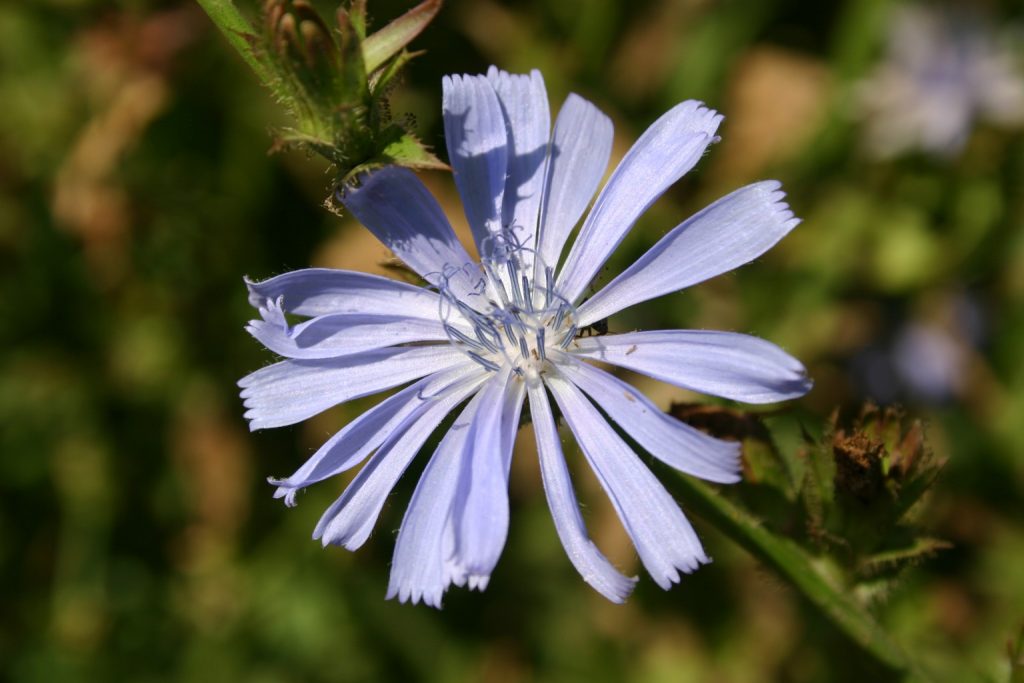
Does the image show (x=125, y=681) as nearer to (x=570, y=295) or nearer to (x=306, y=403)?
(x=306, y=403)

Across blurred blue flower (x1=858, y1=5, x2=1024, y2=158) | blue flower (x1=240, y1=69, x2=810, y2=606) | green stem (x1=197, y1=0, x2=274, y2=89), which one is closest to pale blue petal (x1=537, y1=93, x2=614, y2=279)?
blue flower (x1=240, y1=69, x2=810, y2=606)

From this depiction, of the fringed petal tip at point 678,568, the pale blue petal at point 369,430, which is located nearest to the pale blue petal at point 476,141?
the pale blue petal at point 369,430

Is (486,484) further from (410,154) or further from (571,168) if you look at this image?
(571,168)

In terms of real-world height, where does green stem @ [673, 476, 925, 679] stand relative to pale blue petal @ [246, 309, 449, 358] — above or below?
below

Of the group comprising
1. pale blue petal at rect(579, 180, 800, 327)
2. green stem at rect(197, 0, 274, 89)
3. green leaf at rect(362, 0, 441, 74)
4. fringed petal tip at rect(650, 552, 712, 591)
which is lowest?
fringed petal tip at rect(650, 552, 712, 591)

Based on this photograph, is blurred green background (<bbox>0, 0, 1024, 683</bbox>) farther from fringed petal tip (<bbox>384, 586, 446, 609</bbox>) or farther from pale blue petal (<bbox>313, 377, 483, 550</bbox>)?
fringed petal tip (<bbox>384, 586, 446, 609</bbox>)

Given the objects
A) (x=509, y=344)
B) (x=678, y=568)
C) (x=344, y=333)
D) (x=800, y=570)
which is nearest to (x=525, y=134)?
(x=509, y=344)

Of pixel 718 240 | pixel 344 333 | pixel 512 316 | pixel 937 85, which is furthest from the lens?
pixel 937 85

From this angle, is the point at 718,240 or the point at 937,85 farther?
the point at 937,85
